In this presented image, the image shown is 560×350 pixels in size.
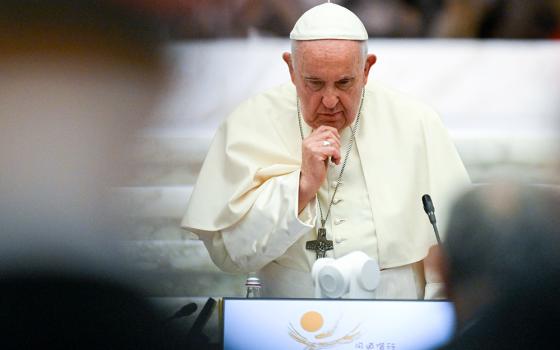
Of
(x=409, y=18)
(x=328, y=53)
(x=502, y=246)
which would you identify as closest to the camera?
(x=502, y=246)

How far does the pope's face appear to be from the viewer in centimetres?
356

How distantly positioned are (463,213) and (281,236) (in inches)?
77.4

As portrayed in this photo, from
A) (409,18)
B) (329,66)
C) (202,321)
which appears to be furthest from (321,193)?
(409,18)

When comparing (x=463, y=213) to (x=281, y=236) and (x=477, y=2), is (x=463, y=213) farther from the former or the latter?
(x=477, y=2)

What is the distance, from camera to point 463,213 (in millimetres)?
1568

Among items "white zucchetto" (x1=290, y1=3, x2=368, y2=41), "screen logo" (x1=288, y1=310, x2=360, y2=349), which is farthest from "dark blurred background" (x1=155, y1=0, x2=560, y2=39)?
"screen logo" (x1=288, y1=310, x2=360, y2=349)

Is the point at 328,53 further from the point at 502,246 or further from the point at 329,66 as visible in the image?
the point at 502,246

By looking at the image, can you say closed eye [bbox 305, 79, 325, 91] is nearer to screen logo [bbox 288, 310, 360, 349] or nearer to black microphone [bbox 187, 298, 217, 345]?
black microphone [bbox 187, 298, 217, 345]

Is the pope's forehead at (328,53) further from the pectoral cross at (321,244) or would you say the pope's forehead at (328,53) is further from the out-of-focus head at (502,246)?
the out-of-focus head at (502,246)

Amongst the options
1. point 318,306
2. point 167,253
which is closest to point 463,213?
point 318,306

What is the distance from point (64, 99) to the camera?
100 inches

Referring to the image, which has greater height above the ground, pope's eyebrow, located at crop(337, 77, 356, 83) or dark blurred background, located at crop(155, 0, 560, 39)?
dark blurred background, located at crop(155, 0, 560, 39)

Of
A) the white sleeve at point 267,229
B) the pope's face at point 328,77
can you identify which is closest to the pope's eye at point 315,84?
the pope's face at point 328,77

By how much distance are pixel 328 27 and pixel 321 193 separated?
52cm
